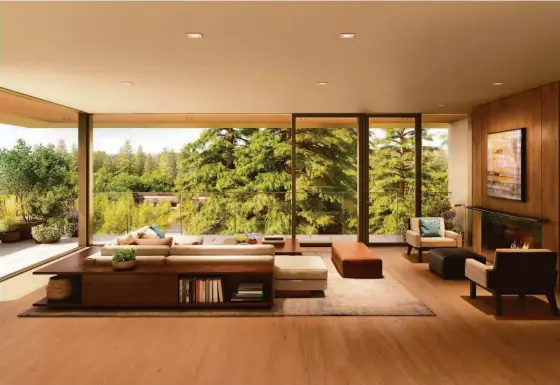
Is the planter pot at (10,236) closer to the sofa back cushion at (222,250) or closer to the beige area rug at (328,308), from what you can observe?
the beige area rug at (328,308)

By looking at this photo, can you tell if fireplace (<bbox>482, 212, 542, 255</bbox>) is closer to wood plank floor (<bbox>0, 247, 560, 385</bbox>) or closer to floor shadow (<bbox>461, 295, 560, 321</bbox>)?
floor shadow (<bbox>461, 295, 560, 321</bbox>)

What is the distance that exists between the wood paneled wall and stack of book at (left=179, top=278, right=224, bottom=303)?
166 inches

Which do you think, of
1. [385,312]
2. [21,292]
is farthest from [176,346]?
[21,292]

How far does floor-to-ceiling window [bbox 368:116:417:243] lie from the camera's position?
8492 millimetres

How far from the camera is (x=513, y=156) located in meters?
6.17

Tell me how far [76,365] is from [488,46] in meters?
4.32

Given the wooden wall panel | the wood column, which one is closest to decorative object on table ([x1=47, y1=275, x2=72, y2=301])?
the wood column

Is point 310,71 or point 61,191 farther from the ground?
point 310,71

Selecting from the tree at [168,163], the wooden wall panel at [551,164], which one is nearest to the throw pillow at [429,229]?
the wooden wall panel at [551,164]

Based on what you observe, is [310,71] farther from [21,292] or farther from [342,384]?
[21,292]

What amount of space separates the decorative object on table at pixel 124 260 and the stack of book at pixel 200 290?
55 centimetres

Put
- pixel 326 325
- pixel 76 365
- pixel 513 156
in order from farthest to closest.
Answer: pixel 513 156
pixel 326 325
pixel 76 365

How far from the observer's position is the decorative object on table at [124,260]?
4.45 meters

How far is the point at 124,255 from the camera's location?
4.49 meters
